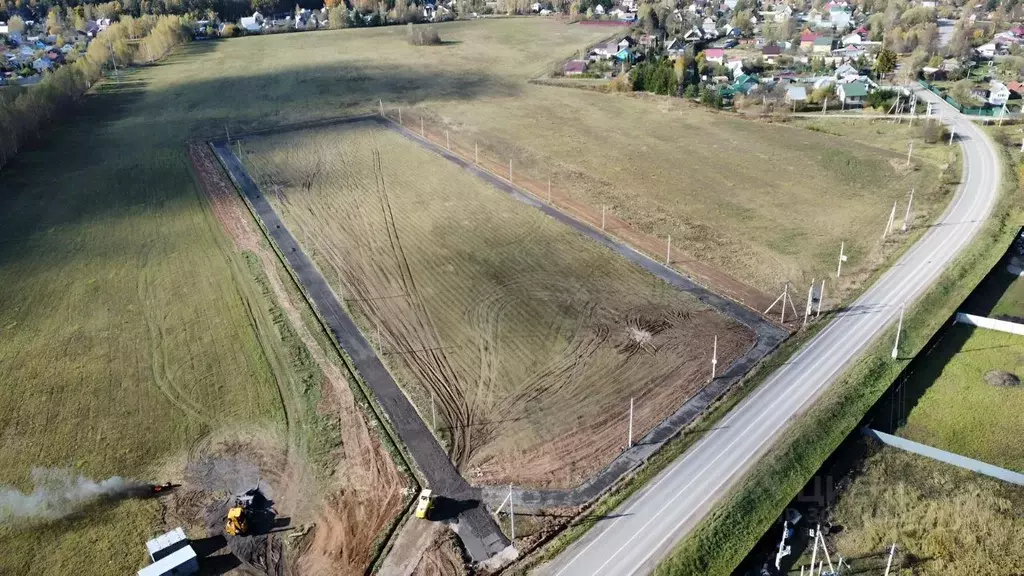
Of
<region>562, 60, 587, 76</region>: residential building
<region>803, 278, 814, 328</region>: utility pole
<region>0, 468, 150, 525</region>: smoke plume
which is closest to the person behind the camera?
<region>0, 468, 150, 525</region>: smoke plume

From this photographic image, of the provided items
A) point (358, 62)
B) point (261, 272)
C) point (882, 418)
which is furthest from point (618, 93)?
point (882, 418)

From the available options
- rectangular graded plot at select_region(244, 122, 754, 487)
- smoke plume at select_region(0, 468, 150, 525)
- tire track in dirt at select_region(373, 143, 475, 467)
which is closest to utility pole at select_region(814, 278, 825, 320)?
rectangular graded plot at select_region(244, 122, 754, 487)

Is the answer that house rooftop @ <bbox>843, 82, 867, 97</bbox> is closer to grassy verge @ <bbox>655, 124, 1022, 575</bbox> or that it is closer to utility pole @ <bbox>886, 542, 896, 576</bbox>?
grassy verge @ <bbox>655, 124, 1022, 575</bbox>

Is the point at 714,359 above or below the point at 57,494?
above

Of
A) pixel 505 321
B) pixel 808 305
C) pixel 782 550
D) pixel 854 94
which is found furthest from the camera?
pixel 854 94

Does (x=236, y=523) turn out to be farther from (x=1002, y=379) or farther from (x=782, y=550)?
(x=1002, y=379)

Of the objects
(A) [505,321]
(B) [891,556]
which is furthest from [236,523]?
(B) [891,556]
